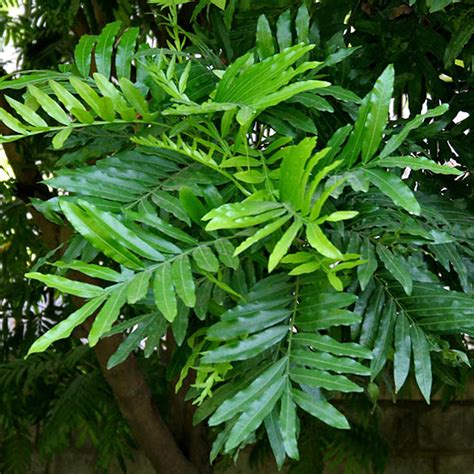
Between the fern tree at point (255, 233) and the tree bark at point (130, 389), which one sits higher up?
the fern tree at point (255, 233)

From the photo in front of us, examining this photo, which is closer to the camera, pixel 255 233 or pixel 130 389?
pixel 255 233

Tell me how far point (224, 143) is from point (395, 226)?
20 centimetres

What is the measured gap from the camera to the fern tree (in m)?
0.76

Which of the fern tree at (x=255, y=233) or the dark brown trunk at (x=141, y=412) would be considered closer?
the fern tree at (x=255, y=233)

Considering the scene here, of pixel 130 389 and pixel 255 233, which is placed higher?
pixel 255 233

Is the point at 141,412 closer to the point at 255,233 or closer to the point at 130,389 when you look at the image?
the point at 130,389

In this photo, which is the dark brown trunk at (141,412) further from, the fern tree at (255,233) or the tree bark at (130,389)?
the fern tree at (255,233)

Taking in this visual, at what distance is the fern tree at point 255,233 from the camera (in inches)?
29.9

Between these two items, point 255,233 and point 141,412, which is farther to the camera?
point 141,412

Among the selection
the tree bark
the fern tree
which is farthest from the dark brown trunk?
the fern tree

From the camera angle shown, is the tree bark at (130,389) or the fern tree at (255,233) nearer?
the fern tree at (255,233)

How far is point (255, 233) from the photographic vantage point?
2.64 feet

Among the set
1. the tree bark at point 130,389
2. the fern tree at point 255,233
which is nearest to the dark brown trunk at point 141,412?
the tree bark at point 130,389

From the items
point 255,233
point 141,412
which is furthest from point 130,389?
point 255,233
